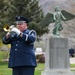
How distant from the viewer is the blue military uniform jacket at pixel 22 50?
20.5 ft

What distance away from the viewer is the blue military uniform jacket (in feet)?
20.5

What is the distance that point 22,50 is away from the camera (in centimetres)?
633

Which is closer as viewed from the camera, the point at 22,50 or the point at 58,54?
the point at 22,50

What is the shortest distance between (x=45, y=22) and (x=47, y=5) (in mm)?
45034

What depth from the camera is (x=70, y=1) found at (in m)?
54.9

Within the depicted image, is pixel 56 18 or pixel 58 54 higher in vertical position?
pixel 56 18

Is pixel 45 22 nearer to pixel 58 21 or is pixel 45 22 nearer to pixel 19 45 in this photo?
pixel 58 21

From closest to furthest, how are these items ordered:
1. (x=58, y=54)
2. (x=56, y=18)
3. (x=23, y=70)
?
(x=23, y=70)
(x=58, y=54)
(x=56, y=18)

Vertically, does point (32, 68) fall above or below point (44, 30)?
below

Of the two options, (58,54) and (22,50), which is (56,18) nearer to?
(58,54)

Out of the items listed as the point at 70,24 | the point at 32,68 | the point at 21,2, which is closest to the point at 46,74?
the point at 32,68

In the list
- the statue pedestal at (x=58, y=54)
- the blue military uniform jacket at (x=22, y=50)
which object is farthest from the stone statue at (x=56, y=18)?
the blue military uniform jacket at (x=22, y=50)

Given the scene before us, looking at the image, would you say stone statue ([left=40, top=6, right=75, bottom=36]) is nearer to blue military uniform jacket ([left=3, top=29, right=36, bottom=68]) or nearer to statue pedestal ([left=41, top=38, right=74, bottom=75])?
statue pedestal ([left=41, top=38, right=74, bottom=75])

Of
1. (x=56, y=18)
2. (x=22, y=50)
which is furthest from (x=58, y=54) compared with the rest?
(x=22, y=50)
